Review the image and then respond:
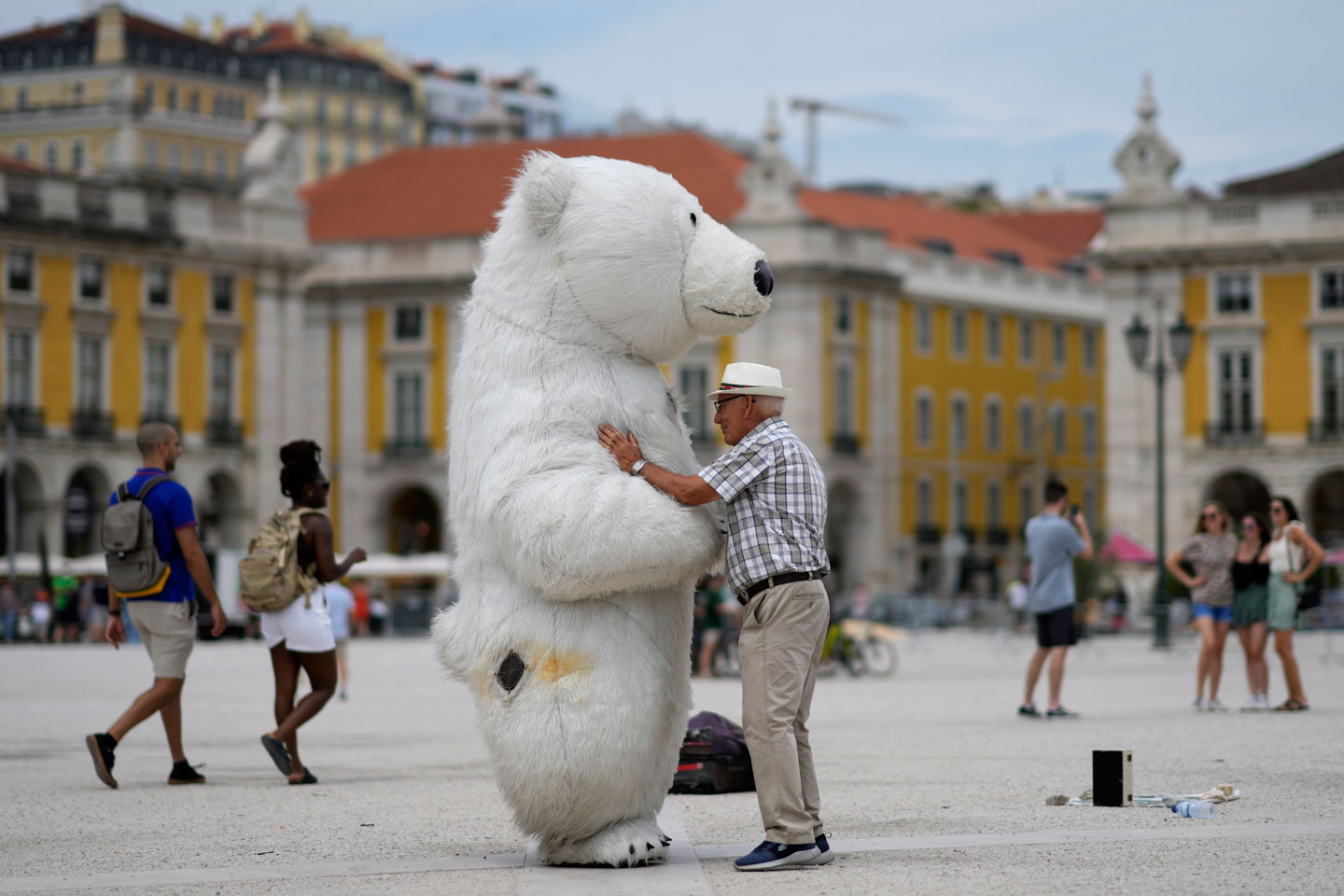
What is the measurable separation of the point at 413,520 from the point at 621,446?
57665 mm

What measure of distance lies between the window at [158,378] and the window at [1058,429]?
3065 centimetres

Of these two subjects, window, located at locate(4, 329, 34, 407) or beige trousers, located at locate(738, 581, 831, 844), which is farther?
window, located at locate(4, 329, 34, 407)

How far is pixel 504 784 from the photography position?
7.48 m

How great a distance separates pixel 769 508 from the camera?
24.5ft

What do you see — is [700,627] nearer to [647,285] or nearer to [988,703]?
[988,703]

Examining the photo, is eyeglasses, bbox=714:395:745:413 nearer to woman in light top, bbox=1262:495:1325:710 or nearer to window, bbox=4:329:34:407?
woman in light top, bbox=1262:495:1325:710

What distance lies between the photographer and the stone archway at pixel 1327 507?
56812 millimetres

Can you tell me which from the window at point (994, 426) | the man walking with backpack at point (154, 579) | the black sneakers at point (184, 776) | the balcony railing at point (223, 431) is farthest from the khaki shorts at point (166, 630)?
the window at point (994, 426)

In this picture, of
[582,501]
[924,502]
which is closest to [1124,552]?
[924,502]

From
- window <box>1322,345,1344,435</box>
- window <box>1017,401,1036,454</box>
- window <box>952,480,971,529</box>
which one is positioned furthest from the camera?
window <box>1017,401,1036,454</box>

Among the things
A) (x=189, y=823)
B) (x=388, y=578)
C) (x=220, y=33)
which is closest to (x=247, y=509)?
(x=388, y=578)

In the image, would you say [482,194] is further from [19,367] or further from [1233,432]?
[1233,432]

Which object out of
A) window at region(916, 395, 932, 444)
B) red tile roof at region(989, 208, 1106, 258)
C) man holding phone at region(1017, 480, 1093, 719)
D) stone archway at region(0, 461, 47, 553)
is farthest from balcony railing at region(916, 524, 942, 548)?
man holding phone at region(1017, 480, 1093, 719)

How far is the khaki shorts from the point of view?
34.9ft
